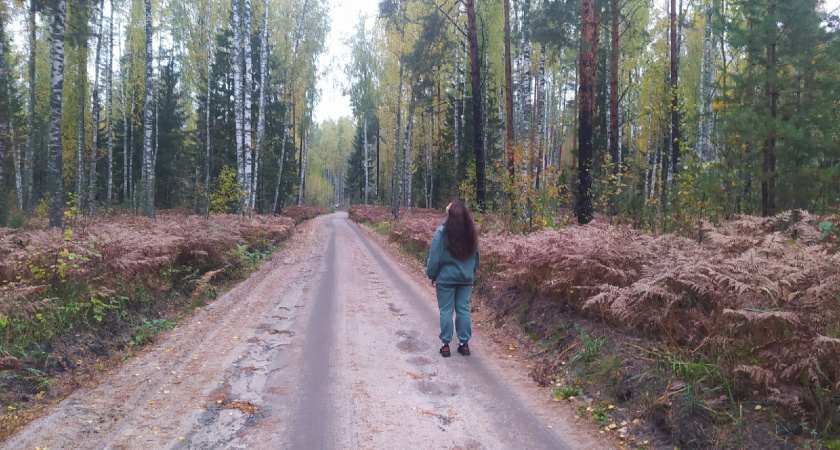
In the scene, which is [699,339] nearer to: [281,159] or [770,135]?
[770,135]

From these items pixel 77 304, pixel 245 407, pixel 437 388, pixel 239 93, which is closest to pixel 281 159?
pixel 239 93

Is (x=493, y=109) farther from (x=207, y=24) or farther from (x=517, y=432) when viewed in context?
(x=517, y=432)

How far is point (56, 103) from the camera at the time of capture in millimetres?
11664

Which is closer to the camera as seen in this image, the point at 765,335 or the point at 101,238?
the point at 765,335

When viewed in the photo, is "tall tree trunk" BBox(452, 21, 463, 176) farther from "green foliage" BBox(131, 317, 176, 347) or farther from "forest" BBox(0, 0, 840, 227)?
"green foliage" BBox(131, 317, 176, 347)

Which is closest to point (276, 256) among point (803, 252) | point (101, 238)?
point (101, 238)

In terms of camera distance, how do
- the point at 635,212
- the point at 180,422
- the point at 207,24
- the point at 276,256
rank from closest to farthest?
1. the point at 180,422
2. the point at 635,212
3. the point at 276,256
4. the point at 207,24

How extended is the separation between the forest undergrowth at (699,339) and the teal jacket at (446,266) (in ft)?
3.95

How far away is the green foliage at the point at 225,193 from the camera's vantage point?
2495 centimetres

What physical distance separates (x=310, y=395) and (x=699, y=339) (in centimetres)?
362

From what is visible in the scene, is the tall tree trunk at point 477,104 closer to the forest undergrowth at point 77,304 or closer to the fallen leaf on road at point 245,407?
the forest undergrowth at point 77,304

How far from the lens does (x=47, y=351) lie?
16.4 feet

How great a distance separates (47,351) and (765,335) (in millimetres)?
6932

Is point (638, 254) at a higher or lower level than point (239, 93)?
lower
